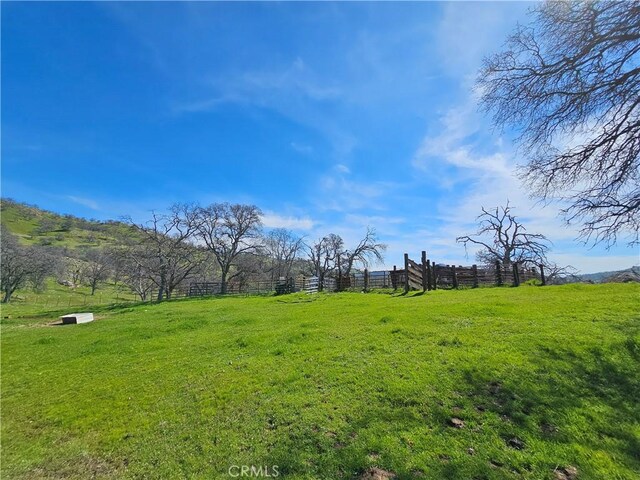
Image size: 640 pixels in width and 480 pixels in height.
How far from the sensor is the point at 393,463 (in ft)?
11.6

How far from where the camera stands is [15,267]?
142ft

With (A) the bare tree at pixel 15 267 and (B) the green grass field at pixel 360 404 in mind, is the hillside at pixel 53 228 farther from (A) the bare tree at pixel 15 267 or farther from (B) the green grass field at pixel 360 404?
(B) the green grass field at pixel 360 404

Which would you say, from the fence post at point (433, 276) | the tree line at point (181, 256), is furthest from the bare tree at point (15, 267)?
the fence post at point (433, 276)

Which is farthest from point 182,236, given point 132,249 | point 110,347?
point 110,347

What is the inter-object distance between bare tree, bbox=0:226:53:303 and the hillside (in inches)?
1908

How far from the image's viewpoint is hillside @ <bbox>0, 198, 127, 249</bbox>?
341 ft

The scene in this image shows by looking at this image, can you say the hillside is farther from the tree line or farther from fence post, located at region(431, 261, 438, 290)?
fence post, located at region(431, 261, 438, 290)

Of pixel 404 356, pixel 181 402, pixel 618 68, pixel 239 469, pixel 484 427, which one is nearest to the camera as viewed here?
pixel 239 469

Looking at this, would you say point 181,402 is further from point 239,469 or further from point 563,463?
point 563,463

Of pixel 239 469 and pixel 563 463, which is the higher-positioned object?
pixel 563 463

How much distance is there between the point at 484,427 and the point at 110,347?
11017mm

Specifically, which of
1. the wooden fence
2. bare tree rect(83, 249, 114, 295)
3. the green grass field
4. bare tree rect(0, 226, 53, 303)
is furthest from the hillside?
the green grass field

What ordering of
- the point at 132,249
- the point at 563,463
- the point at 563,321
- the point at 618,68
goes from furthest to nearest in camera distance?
the point at 132,249 < the point at 563,321 < the point at 618,68 < the point at 563,463

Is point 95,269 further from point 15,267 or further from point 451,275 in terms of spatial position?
point 451,275
